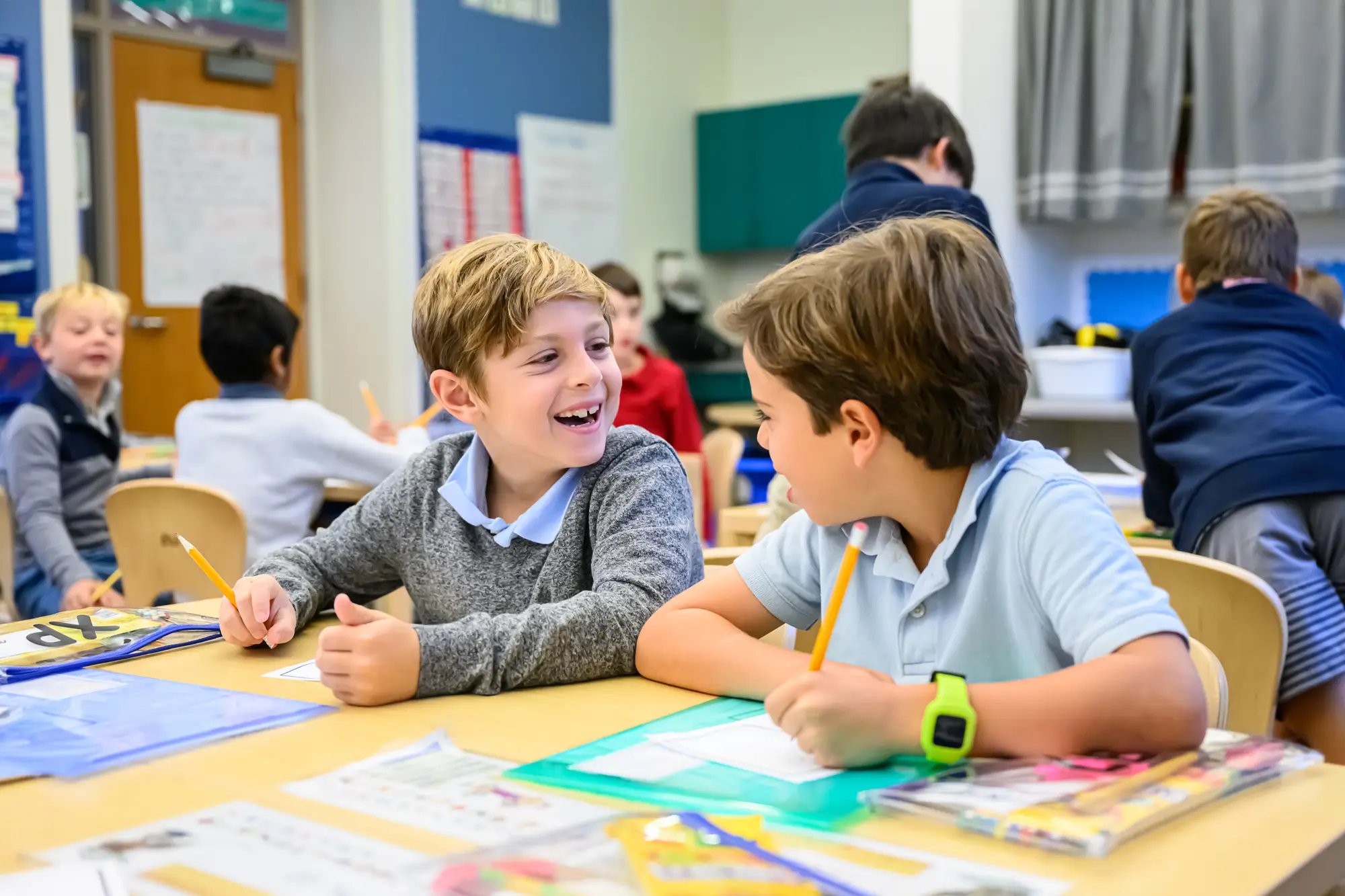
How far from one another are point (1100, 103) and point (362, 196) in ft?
8.82

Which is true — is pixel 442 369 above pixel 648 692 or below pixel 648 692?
above

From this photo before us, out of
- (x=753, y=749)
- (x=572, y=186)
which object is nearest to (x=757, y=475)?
(x=572, y=186)

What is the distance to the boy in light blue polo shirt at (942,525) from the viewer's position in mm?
934

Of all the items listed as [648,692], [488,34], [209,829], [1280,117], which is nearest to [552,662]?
[648,692]

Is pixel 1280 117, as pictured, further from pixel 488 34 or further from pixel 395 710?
pixel 395 710

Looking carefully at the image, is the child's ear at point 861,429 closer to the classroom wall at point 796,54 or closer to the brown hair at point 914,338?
the brown hair at point 914,338

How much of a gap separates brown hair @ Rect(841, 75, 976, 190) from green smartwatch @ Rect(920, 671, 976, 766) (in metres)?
2.12

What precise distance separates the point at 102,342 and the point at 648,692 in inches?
95.3

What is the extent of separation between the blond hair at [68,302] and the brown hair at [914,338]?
254 centimetres

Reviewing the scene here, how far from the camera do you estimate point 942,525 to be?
116 cm

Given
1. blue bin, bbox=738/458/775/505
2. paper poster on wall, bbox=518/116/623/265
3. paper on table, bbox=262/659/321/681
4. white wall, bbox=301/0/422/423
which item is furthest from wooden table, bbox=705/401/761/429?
paper on table, bbox=262/659/321/681

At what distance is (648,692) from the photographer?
46.3 inches

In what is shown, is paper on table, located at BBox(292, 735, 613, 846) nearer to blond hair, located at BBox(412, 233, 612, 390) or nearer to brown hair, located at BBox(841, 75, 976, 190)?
blond hair, located at BBox(412, 233, 612, 390)

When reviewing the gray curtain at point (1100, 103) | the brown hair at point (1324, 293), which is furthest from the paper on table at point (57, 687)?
the gray curtain at point (1100, 103)
